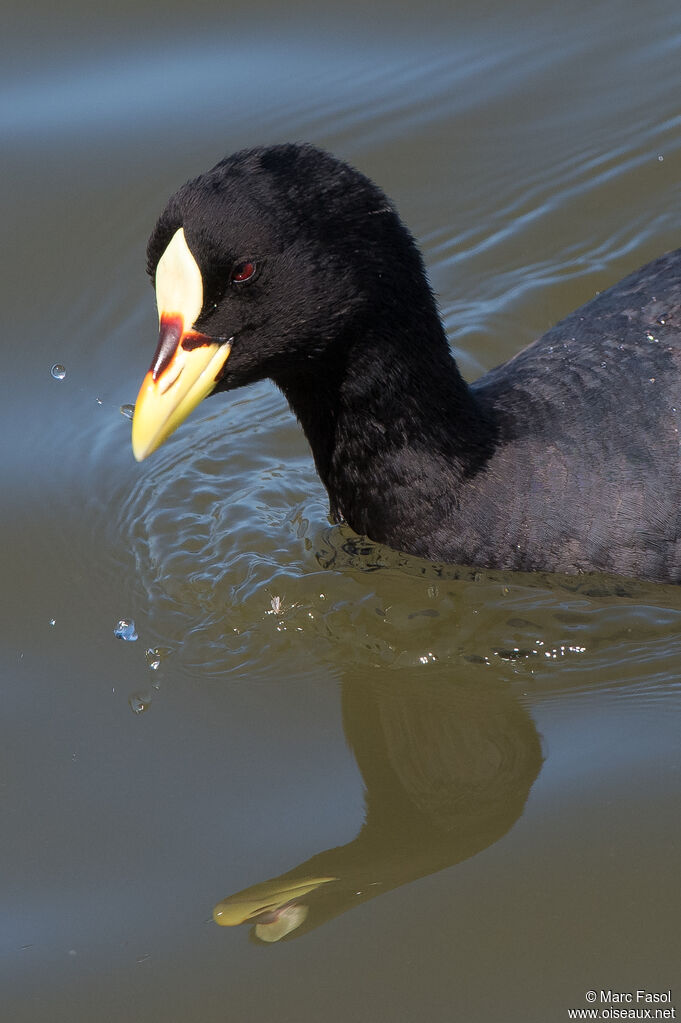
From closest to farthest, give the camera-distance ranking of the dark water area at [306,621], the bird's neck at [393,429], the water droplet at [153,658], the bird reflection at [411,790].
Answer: the dark water area at [306,621] < the bird reflection at [411,790] < the bird's neck at [393,429] < the water droplet at [153,658]

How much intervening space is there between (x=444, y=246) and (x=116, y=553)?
7.35ft

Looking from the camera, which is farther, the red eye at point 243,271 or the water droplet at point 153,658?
the water droplet at point 153,658

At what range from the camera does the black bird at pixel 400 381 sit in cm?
412

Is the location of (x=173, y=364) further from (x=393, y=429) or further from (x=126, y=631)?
(x=126, y=631)

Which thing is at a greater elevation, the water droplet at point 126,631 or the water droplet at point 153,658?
the water droplet at point 126,631

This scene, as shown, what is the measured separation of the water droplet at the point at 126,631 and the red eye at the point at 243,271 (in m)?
1.34

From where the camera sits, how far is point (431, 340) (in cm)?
452

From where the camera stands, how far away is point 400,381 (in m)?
4.49

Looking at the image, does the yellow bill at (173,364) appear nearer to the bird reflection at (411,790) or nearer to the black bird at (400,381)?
the black bird at (400,381)

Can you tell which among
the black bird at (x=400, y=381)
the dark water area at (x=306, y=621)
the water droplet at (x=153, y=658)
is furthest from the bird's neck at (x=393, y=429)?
the water droplet at (x=153, y=658)

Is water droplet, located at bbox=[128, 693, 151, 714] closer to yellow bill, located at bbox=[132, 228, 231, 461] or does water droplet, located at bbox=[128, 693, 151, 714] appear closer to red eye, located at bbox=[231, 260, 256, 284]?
yellow bill, located at bbox=[132, 228, 231, 461]

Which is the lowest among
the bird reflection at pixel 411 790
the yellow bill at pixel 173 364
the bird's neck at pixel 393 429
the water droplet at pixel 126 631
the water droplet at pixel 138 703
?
the bird reflection at pixel 411 790

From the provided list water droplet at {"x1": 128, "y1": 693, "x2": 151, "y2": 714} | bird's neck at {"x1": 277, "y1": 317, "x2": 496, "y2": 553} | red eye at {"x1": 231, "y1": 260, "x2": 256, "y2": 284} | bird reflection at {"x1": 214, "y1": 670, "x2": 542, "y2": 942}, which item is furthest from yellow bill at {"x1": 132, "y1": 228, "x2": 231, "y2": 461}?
bird reflection at {"x1": 214, "y1": 670, "x2": 542, "y2": 942}

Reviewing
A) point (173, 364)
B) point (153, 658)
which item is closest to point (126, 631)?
point (153, 658)
